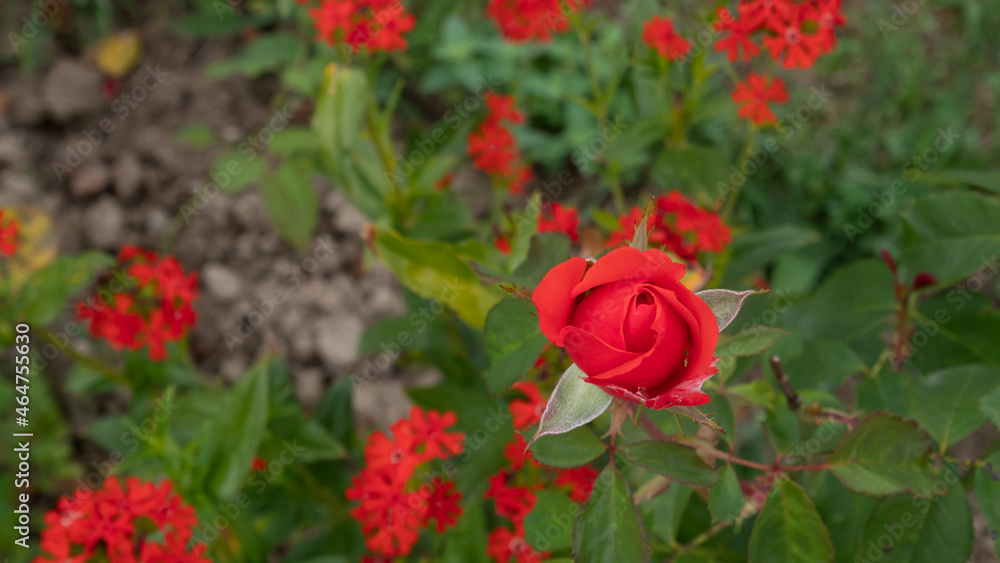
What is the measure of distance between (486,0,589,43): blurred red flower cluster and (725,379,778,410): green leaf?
804 millimetres

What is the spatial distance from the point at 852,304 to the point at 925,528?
458mm

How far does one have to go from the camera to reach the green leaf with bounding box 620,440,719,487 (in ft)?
2.43

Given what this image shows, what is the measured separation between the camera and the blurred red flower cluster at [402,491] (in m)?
1.09

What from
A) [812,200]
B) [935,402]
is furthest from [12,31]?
[935,402]

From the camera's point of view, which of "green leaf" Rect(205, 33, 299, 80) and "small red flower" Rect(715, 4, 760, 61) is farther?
"green leaf" Rect(205, 33, 299, 80)

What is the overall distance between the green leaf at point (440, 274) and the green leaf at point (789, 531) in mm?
458

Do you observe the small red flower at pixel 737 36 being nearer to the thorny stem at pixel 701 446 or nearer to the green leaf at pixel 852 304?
the green leaf at pixel 852 304

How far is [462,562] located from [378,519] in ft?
0.73

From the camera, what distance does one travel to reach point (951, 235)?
3.50ft

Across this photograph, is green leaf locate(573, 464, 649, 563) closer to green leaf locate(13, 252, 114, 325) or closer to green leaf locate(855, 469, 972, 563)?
green leaf locate(855, 469, 972, 563)

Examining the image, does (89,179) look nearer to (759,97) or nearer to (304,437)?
(304,437)

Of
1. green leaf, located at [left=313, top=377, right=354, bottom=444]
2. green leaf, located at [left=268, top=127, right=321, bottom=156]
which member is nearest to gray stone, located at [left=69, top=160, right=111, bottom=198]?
green leaf, located at [left=268, top=127, right=321, bottom=156]

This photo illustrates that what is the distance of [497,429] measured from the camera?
128cm

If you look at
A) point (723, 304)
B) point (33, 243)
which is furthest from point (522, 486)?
point (33, 243)
